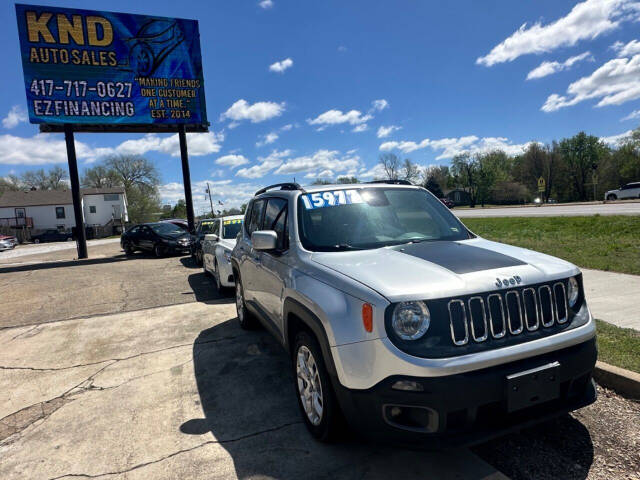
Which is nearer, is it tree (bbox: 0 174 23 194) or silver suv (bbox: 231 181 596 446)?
silver suv (bbox: 231 181 596 446)

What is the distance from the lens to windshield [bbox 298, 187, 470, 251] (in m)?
3.26

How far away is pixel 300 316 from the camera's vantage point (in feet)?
9.21

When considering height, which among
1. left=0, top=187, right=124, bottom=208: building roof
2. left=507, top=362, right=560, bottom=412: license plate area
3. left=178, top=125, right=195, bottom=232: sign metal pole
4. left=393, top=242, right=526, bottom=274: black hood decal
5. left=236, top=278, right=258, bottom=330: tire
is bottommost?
left=236, top=278, right=258, bottom=330: tire

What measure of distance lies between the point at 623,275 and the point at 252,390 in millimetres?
6533

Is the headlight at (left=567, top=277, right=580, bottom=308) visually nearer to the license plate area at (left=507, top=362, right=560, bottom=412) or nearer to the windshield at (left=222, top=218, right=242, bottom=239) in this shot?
the license plate area at (left=507, top=362, right=560, bottom=412)

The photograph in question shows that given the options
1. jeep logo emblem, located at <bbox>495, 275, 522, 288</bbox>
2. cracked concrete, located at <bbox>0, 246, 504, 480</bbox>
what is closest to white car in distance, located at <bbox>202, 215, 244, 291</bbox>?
cracked concrete, located at <bbox>0, 246, 504, 480</bbox>

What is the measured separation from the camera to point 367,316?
2.20 m

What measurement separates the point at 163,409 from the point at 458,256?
113 inches

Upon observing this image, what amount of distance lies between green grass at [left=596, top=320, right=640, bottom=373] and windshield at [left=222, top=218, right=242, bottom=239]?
6.74 m

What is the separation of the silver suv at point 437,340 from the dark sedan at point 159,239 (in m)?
14.2

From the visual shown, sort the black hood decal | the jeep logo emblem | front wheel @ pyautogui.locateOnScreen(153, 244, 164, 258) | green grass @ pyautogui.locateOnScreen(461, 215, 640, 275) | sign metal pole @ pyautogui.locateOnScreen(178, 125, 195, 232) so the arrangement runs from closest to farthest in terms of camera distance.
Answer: the jeep logo emblem, the black hood decal, green grass @ pyautogui.locateOnScreen(461, 215, 640, 275), front wheel @ pyautogui.locateOnScreen(153, 244, 164, 258), sign metal pole @ pyautogui.locateOnScreen(178, 125, 195, 232)

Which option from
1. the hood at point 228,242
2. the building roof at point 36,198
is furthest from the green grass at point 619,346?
the building roof at point 36,198

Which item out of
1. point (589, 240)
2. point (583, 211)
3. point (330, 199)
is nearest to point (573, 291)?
point (330, 199)

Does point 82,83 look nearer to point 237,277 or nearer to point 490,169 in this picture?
point 237,277
